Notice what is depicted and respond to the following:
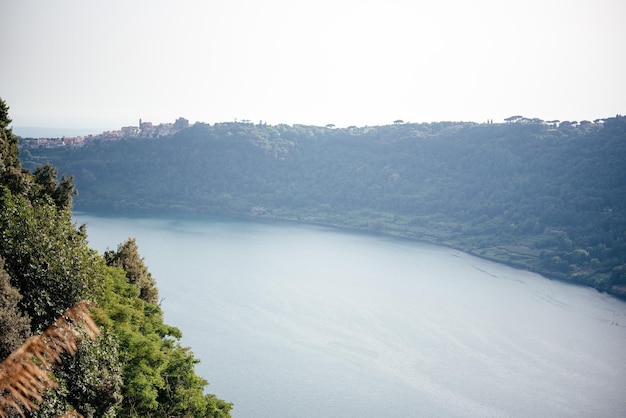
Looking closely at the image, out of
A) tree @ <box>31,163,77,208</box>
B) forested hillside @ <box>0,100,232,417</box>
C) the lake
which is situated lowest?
the lake

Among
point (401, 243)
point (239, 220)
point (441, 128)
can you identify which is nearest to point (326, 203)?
point (239, 220)

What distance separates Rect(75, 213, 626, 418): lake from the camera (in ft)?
→ 150

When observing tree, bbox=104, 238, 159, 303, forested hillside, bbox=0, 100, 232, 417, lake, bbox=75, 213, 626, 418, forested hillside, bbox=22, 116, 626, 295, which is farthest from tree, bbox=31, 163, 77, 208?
forested hillside, bbox=22, 116, 626, 295

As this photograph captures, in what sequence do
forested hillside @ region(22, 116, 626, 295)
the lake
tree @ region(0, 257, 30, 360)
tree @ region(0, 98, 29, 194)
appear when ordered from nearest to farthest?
tree @ region(0, 257, 30, 360)
tree @ region(0, 98, 29, 194)
the lake
forested hillside @ region(22, 116, 626, 295)

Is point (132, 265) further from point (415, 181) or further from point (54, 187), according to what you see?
point (415, 181)

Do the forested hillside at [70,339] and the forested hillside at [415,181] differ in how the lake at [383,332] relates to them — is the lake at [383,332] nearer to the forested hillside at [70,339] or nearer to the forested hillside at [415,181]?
the forested hillside at [70,339]

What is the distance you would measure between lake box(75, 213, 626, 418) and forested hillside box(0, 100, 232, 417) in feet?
58.6

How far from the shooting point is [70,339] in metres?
17.8

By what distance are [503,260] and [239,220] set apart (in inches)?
2527

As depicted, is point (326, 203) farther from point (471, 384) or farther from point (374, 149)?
point (471, 384)

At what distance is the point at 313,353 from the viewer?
52.8 m

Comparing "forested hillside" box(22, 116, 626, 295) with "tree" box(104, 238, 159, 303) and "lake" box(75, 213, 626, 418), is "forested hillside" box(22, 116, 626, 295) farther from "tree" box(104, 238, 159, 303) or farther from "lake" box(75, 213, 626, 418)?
"tree" box(104, 238, 159, 303)

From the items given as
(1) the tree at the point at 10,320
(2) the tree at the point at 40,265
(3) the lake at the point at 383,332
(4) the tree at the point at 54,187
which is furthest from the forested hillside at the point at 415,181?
(1) the tree at the point at 10,320

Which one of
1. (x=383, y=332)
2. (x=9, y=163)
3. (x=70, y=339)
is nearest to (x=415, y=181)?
(x=383, y=332)
